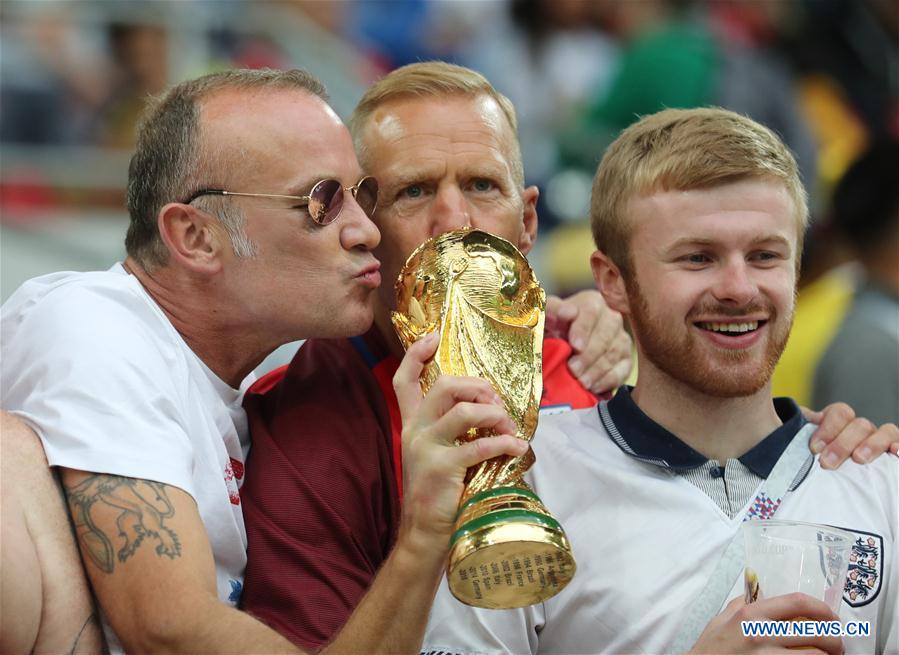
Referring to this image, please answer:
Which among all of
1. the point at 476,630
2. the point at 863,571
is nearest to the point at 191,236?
the point at 476,630

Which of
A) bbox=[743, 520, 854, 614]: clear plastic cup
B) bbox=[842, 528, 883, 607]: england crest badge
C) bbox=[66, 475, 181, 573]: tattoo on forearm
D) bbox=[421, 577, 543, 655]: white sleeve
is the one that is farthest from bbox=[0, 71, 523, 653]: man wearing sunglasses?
bbox=[842, 528, 883, 607]: england crest badge

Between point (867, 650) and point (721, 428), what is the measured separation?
568mm

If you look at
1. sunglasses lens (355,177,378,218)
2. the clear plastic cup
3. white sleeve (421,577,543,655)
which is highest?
sunglasses lens (355,177,378,218)

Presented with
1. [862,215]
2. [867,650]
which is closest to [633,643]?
[867,650]

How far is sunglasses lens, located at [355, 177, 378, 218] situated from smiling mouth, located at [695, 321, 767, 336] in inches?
33.5

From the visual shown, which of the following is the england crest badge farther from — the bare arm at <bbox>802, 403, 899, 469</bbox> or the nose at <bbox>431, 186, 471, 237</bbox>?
the nose at <bbox>431, 186, 471, 237</bbox>

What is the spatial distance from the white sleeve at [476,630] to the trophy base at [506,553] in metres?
A: 0.38

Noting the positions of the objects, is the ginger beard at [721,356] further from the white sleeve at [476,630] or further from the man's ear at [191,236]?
the man's ear at [191,236]

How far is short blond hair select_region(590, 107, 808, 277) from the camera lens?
2.93 meters

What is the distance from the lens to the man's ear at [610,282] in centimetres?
309

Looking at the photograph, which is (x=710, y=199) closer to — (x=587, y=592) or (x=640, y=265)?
(x=640, y=265)

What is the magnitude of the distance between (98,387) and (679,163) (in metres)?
1.36

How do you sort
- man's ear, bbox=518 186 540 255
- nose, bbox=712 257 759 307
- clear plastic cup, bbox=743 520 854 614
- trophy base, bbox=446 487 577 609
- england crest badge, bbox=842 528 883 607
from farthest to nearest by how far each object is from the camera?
man's ear, bbox=518 186 540 255 < nose, bbox=712 257 759 307 < england crest badge, bbox=842 528 883 607 < clear plastic cup, bbox=743 520 854 614 < trophy base, bbox=446 487 577 609

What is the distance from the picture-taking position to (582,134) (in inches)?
291
